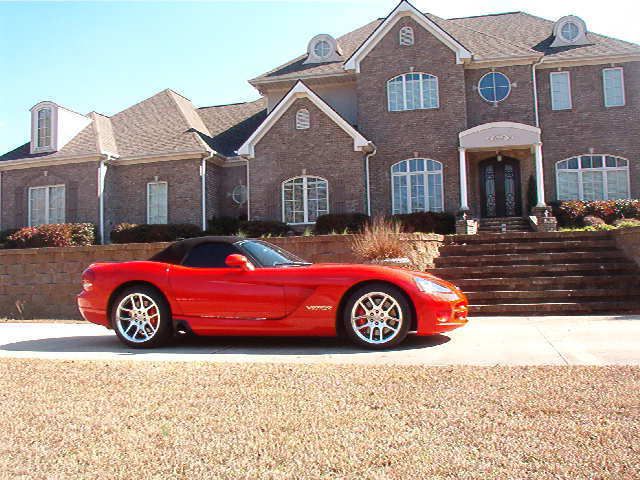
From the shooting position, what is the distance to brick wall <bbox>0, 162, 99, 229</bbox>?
19.9 m

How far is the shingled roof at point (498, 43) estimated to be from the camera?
62.5ft

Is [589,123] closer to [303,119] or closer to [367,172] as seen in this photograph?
[367,172]

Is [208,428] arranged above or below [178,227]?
below

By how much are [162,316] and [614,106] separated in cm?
1822

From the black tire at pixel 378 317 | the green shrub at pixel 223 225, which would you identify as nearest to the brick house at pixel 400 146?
the green shrub at pixel 223 225

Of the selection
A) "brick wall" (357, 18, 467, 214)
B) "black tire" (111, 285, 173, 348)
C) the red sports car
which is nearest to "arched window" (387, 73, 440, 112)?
"brick wall" (357, 18, 467, 214)

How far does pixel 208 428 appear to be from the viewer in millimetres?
3170

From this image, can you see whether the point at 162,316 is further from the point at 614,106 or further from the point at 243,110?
the point at 243,110

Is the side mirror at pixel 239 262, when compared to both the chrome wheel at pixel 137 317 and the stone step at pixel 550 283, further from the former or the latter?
the stone step at pixel 550 283

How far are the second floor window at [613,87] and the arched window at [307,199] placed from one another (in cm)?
1020

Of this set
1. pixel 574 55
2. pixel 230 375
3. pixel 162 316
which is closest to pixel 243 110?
pixel 574 55

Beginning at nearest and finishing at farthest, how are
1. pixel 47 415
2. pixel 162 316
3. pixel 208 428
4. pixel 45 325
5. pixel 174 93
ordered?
pixel 208 428, pixel 47 415, pixel 162 316, pixel 45 325, pixel 174 93

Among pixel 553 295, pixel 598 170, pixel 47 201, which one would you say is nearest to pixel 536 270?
pixel 553 295

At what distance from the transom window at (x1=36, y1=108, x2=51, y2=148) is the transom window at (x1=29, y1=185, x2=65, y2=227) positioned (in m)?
1.74
